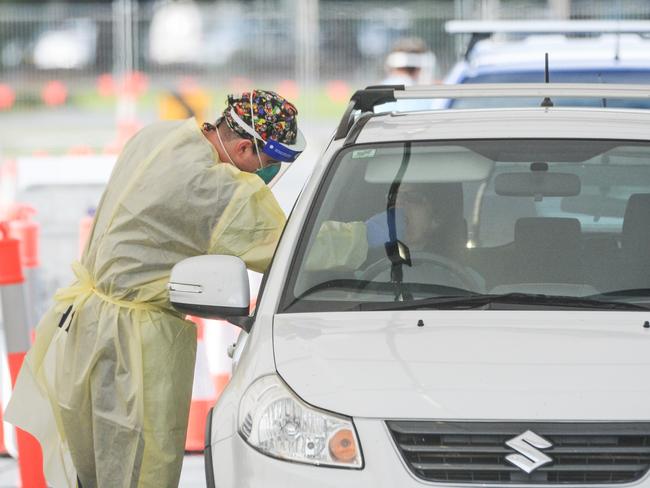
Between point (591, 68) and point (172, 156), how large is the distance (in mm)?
3995

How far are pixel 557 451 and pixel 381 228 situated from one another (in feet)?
4.16

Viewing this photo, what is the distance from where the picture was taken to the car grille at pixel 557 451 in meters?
Answer: 3.46

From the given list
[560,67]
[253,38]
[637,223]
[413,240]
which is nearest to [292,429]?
[413,240]

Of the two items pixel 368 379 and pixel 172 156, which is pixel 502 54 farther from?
pixel 368 379

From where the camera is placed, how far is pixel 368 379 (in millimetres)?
3648

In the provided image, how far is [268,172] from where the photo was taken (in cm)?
521

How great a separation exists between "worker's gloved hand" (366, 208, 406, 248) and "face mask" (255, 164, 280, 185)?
73 centimetres

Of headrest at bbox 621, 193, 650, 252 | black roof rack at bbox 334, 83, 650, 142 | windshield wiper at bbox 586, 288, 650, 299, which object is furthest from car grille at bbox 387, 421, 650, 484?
black roof rack at bbox 334, 83, 650, 142

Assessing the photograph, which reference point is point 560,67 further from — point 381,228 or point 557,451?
point 557,451

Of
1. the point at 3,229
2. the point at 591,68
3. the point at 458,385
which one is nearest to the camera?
the point at 458,385

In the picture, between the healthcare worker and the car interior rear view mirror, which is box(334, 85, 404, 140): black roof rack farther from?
the car interior rear view mirror

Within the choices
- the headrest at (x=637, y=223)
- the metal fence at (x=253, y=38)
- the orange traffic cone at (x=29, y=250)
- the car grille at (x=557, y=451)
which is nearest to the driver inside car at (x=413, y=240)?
the headrest at (x=637, y=223)

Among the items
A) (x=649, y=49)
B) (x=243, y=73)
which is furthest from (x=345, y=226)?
(x=243, y=73)

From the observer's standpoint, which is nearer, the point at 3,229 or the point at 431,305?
the point at 431,305
